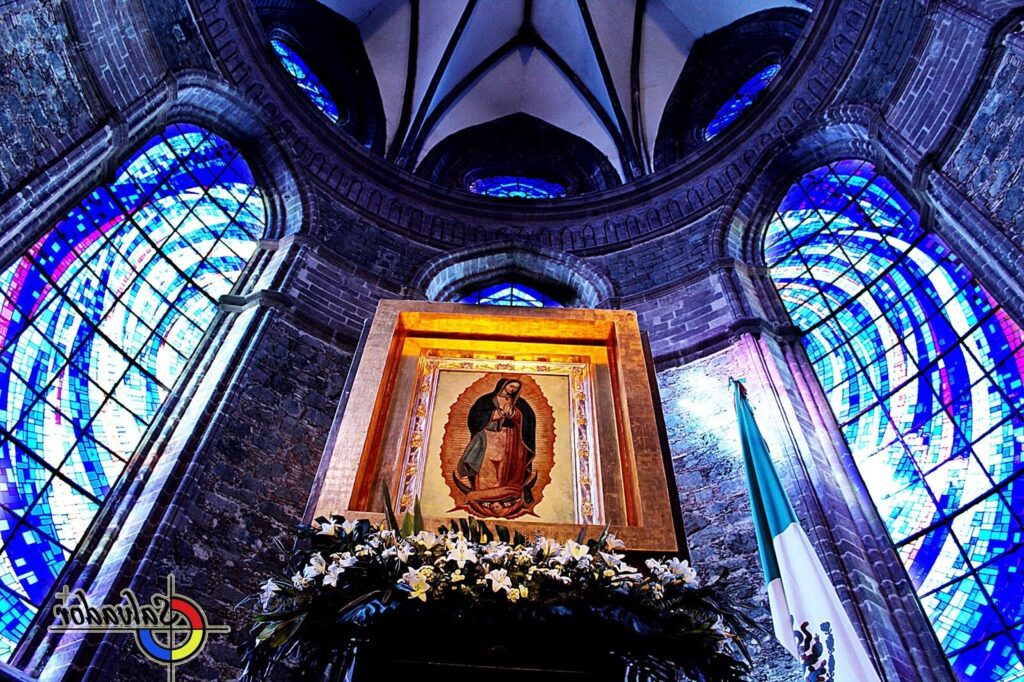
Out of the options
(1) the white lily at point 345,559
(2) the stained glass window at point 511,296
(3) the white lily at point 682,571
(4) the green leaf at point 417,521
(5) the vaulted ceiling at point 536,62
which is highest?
(5) the vaulted ceiling at point 536,62

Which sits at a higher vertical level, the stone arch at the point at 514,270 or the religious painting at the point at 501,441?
the stone arch at the point at 514,270

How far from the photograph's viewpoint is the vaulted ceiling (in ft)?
44.1

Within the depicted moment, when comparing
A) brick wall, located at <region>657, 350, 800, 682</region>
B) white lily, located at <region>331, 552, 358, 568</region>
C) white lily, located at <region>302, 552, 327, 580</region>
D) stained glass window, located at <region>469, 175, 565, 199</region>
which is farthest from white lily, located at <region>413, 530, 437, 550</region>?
stained glass window, located at <region>469, 175, 565, 199</region>

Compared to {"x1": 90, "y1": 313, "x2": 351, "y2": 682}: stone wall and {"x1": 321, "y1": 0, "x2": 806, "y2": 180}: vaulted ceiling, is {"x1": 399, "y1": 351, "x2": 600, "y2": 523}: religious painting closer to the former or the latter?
{"x1": 90, "y1": 313, "x2": 351, "y2": 682}: stone wall

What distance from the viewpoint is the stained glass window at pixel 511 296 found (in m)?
10.7

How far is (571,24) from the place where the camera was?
46.7 ft

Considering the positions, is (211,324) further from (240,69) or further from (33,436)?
(240,69)

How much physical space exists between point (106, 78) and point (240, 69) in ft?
8.63

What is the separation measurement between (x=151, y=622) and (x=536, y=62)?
1202 centimetres

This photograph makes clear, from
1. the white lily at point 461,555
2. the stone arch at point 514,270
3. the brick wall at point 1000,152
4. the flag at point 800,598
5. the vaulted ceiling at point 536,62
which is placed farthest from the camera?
the vaulted ceiling at point 536,62

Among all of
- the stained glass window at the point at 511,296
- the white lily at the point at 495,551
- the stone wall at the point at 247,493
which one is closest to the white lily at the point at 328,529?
the white lily at the point at 495,551

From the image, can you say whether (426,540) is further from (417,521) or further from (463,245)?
(463,245)

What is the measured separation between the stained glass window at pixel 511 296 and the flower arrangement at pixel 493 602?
299 inches

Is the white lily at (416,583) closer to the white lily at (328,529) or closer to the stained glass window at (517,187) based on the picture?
the white lily at (328,529)
